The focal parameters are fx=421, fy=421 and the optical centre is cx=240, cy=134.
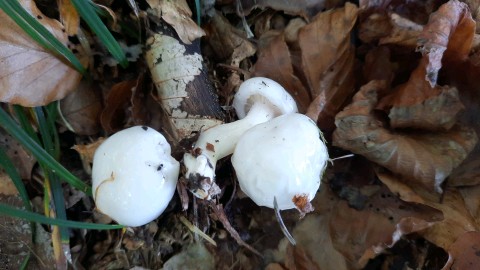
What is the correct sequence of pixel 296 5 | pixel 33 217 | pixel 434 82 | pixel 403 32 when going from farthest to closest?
pixel 296 5 → pixel 403 32 → pixel 434 82 → pixel 33 217

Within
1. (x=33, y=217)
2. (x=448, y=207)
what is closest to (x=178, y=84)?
(x=33, y=217)

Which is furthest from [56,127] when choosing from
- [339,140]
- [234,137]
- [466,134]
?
[466,134]

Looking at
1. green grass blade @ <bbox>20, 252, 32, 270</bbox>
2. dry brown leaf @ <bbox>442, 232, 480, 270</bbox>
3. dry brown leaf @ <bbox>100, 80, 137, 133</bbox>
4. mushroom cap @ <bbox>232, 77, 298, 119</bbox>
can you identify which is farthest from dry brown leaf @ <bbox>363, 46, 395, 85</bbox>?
green grass blade @ <bbox>20, 252, 32, 270</bbox>

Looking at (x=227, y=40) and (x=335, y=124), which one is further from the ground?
(x=227, y=40)

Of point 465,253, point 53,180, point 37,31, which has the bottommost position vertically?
point 465,253

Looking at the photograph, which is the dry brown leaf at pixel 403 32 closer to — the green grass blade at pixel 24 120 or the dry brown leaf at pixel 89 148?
the dry brown leaf at pixel 89 148

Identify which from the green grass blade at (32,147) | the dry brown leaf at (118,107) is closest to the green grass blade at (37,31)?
the dry brown leaf at (118,107)

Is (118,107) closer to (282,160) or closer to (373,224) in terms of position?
(282,160)
